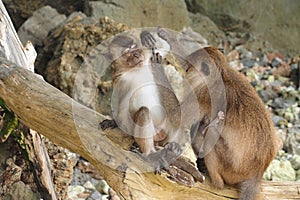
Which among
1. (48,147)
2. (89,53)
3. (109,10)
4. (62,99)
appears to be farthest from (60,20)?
(62,99)

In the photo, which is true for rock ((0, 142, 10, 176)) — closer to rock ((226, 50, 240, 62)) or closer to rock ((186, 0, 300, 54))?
rock ((226, 50, 240, 62))

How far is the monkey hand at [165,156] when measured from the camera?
371 centimetres

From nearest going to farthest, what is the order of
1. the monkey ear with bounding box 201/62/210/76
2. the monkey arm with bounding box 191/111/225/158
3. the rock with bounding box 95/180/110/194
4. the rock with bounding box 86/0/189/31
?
the monkey arm with bounding box 191/111/225/158
the monkey ear with bounding box 201/62/210/76
the rock with bounding box 95/180/110/194
the rock with bounding box 86/0/189/31

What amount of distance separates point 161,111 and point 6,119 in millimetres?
1450

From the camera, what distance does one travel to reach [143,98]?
4.13 m

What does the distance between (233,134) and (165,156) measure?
0.67 metres

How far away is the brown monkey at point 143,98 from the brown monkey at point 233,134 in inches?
8.1

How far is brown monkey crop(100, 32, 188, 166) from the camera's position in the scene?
3996 millimetres

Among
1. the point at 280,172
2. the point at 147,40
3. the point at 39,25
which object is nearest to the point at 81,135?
the point at 147,40

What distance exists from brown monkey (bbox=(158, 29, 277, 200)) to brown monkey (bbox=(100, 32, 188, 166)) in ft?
0.68

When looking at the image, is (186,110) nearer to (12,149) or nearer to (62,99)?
(62,99)

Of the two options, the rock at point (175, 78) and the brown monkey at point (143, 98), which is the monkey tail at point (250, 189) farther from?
the rock at point (175, 78)

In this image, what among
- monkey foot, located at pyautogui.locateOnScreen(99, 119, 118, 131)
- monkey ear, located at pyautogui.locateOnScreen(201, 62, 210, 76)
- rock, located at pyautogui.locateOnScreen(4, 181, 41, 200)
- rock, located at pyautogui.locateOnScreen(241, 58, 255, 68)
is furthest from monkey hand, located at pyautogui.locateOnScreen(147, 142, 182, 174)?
rock, located at pyautogui.locateOnScreen(241, 58, 255, 68)

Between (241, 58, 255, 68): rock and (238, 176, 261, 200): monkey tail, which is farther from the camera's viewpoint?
(241, 58, 255, 68): rock
